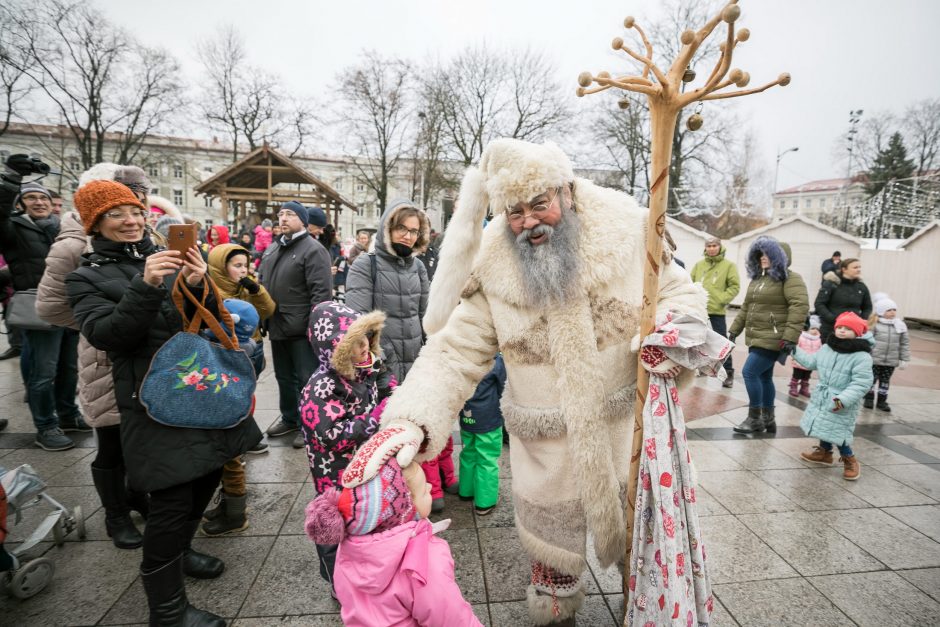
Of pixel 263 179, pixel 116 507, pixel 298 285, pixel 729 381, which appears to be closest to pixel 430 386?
pixel 116 507

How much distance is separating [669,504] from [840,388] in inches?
132

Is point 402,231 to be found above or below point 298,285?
above

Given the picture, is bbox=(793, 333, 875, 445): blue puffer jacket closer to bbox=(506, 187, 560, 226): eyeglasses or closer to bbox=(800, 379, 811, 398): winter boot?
bbox=(800, 379, 811, 398): winter boot

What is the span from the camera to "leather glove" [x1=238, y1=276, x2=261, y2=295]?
3543 millimetres

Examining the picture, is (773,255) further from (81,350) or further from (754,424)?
(81,350)

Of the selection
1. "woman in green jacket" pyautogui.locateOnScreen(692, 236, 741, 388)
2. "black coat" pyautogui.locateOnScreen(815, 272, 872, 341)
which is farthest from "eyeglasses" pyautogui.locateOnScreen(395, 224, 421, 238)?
"black coat" pyautogui.locateOnScreen(815, 272, 872, 341)

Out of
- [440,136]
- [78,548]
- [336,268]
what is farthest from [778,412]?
[440,136]

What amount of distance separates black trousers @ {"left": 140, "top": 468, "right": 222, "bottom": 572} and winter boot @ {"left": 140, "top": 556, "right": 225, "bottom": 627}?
0.04 m

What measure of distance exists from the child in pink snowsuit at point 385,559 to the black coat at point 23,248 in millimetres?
4465

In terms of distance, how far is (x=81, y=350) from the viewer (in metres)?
2.55

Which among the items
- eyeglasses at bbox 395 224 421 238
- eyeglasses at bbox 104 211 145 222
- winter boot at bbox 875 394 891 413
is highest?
eyeglasses at bbox 395 224 421 238

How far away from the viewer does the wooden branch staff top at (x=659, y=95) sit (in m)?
1.39

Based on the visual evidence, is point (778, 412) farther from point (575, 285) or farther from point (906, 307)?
point (906, 307)

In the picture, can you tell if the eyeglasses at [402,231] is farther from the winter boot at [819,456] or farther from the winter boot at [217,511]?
the winter boot at [819,456]
